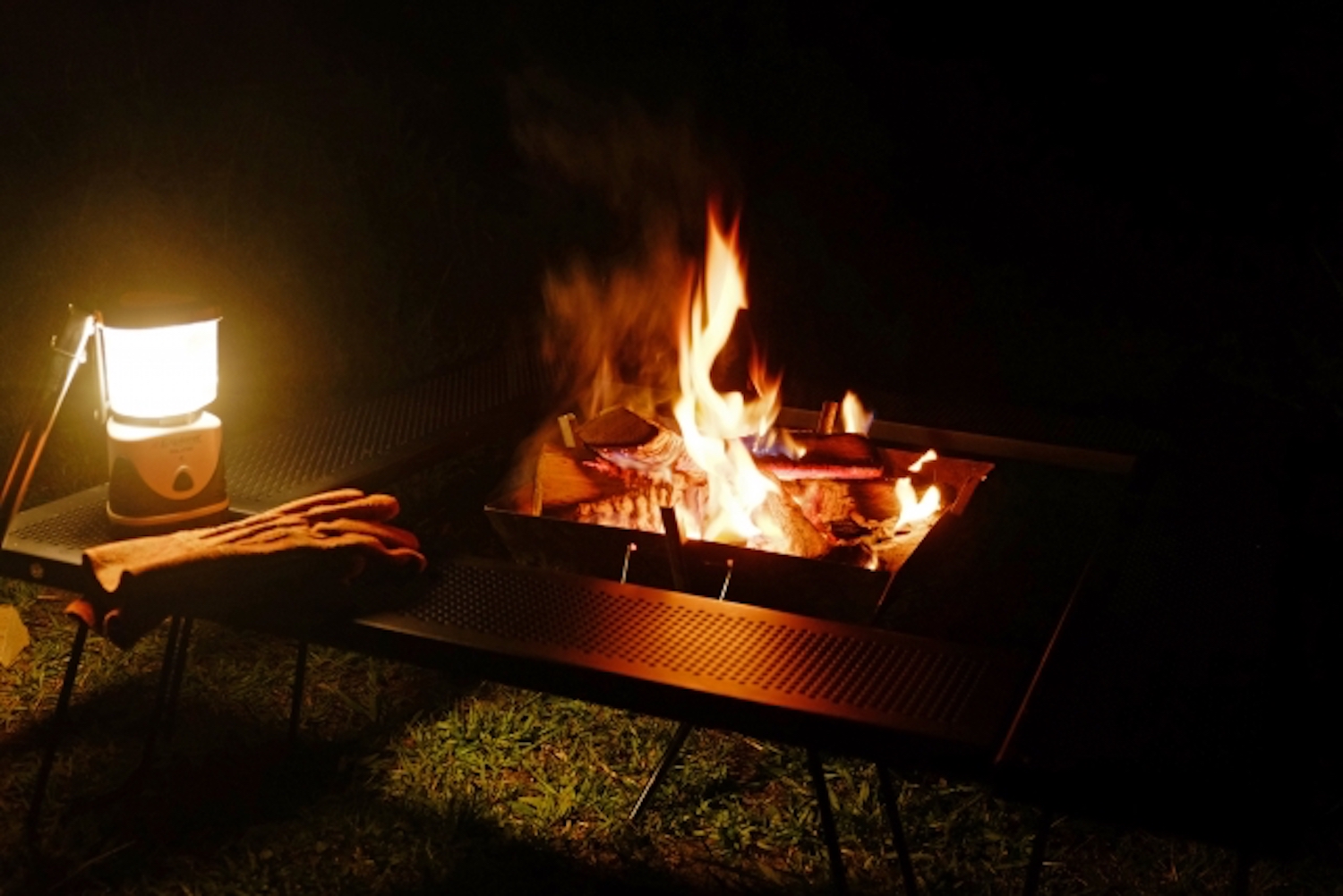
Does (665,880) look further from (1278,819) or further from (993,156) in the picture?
(993,156)

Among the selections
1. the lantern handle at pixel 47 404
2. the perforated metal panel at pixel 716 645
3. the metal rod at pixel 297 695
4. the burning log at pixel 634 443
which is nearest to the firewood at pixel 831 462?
the burning log at pixel 634 443

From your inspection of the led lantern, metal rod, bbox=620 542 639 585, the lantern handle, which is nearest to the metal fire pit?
metal rod, bbox=620 542 639 585

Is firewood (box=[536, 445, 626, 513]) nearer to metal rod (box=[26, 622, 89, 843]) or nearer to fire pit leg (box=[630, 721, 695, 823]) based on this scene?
fire pit leg (box=[630, 721, 695, 823])

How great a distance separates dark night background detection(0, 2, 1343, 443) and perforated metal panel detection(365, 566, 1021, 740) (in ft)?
5.05

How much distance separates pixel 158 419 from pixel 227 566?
443 millimetres

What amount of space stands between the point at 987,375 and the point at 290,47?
3.18 meters

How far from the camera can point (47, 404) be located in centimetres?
222

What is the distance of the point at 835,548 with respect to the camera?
7.70 ft

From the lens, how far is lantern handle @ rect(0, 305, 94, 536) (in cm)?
212

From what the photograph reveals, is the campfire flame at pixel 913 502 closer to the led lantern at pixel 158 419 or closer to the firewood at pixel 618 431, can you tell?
the firewood at pixel 618 431

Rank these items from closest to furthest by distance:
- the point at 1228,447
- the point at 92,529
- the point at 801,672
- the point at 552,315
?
the point at 801,672, the point at 92,529, the point at 1228,447, the point at 552,315

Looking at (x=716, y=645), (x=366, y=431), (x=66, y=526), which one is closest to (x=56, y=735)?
(x=66, y=526)

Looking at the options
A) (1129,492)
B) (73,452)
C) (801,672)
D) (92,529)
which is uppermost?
(1129,492)

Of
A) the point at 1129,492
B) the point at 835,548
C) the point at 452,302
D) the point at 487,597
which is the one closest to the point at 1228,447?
the point at 1129,492
